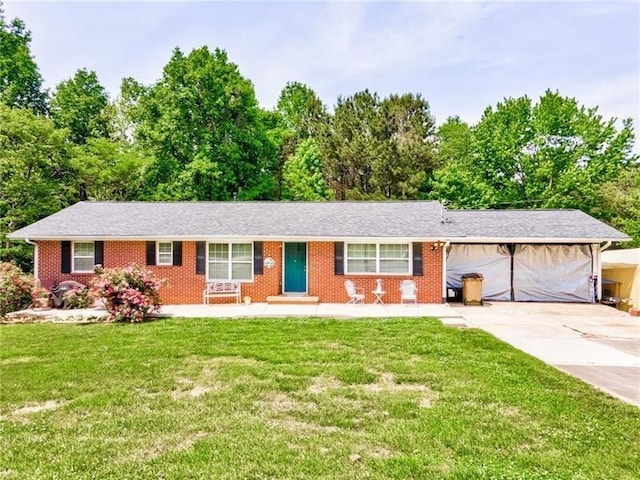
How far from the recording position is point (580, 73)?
14.3 m

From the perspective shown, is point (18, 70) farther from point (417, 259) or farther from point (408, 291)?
point (408, 291)

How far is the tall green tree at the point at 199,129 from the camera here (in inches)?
1021

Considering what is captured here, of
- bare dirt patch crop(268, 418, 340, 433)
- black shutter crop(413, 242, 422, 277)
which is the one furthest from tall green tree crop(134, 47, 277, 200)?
bare dirt patch crop(268, 418, 340, 433)

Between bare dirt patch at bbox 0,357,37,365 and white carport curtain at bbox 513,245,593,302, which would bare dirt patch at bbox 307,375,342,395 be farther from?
white carport curtain at bbox 513,245,593,302

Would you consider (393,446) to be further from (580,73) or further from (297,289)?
(580,73)

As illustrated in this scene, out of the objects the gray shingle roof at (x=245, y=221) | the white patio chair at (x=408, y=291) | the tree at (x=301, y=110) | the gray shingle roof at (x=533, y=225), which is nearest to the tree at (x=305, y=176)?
the tree at (x=301, y=110)

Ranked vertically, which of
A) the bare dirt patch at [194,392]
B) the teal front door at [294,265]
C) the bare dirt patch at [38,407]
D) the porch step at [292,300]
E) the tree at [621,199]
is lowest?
the bare dirt patch at [194,392]

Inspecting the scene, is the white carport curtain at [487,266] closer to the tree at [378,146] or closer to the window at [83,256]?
the window at [83,256]

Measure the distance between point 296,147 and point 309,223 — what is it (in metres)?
19.0

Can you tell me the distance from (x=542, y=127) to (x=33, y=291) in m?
30.9

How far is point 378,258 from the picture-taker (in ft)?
47.0

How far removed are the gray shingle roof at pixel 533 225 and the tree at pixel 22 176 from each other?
1934cm

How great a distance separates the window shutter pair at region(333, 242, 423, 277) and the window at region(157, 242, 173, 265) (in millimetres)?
5811

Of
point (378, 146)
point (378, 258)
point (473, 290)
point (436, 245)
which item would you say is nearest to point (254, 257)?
point (378, 258)
